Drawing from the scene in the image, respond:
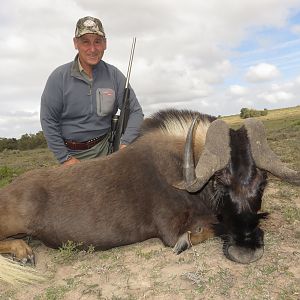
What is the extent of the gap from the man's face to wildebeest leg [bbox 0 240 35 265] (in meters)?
3.03

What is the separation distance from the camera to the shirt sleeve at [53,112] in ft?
Answer: 21.2

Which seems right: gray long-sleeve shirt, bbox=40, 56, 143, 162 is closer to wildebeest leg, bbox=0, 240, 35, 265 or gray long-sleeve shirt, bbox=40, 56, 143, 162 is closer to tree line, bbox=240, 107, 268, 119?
wildebeest leg, bbox=0, 240, 35, 265

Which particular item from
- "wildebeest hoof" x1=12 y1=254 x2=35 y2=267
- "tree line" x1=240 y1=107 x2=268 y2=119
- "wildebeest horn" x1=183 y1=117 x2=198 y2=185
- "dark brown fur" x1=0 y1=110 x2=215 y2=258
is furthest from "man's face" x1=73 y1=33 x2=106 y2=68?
"tree line" x1=240 y1=107 x2=268 y2=119

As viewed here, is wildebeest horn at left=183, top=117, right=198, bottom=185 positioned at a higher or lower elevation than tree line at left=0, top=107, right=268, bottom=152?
higher

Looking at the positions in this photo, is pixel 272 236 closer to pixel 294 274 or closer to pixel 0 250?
pixel 294 274

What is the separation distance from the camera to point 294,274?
391cm

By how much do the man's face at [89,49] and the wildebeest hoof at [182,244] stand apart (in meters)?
3.23

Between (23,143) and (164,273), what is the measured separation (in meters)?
33.2

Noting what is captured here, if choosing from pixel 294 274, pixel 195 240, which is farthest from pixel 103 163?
pixel 294 274

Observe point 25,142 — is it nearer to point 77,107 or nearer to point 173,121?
point 77,107

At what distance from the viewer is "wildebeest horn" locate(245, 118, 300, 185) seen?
425 cm

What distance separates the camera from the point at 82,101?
6547 mm

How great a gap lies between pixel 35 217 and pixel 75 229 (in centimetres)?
50

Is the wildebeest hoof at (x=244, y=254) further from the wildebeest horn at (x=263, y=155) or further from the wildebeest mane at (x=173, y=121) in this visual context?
the wildebeest mane at (x=173, y=121)
